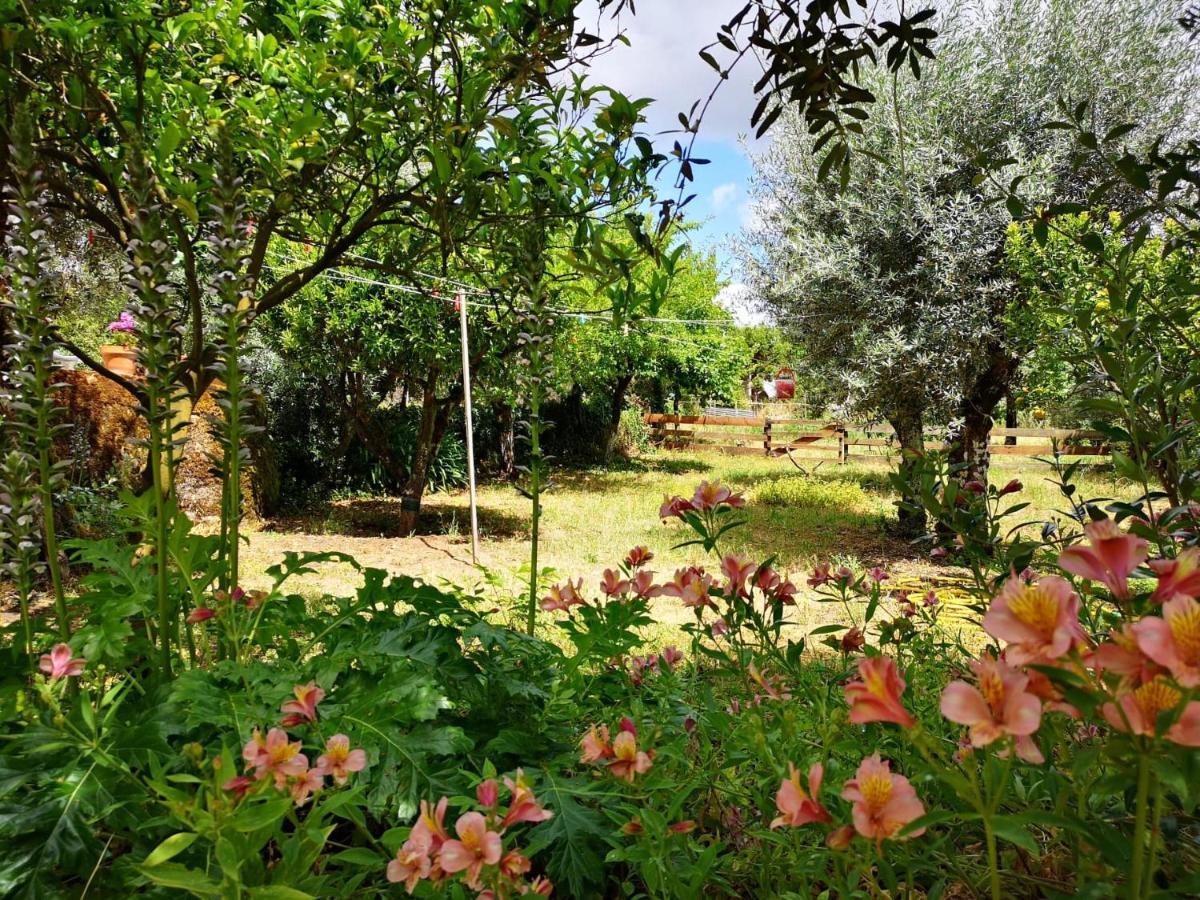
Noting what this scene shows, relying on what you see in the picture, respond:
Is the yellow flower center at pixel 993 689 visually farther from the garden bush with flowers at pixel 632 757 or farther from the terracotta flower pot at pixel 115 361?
the terracotta flower pot at pixel 115 361

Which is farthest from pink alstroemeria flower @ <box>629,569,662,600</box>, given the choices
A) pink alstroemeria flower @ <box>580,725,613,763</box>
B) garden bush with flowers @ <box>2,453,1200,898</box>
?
pink alstroemeria flower @ <box>580,725,613,763</box>

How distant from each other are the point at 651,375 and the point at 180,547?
1321 cm

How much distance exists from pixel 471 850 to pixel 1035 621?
19.1 inches

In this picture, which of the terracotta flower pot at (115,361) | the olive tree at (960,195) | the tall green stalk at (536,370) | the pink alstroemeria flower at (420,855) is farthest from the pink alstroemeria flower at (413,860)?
the olive tree at (960,195)

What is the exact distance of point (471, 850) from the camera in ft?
1.99

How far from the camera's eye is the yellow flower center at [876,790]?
0.52 m

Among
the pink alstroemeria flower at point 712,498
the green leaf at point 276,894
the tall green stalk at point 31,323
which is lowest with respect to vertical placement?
the green leaf at point 276,894

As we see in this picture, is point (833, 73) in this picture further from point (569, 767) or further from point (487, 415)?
point (487, 415)

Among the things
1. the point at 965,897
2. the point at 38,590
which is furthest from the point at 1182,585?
the point at 38,590

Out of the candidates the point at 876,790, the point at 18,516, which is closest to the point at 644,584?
the point at 876,790

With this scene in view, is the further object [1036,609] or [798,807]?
[798,807]

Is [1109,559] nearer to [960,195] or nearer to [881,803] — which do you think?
[881,803]

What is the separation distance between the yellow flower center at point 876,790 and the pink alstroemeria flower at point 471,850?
306 millimetres

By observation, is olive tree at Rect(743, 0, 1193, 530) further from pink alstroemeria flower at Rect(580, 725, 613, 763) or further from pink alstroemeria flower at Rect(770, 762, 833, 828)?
pink alstroemeria flower at Rect(770, 762, 833, 828)
